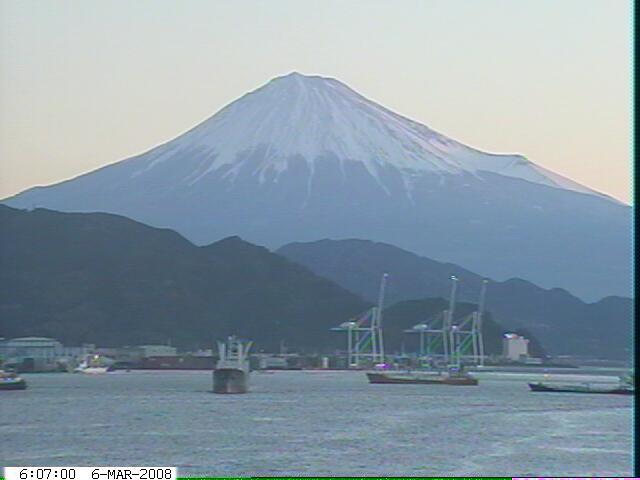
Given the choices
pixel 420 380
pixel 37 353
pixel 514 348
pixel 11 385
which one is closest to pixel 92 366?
pixel 37 353

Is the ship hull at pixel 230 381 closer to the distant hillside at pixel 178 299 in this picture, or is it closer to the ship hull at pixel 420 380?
the ship hull at pixel 420 380

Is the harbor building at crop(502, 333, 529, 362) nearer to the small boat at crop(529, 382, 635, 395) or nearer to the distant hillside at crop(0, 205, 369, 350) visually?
the distant hillside at crop(0, 205, 369, 350)

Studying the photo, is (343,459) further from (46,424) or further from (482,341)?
(482,341)

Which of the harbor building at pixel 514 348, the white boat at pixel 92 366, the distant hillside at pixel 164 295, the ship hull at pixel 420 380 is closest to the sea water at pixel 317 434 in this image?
the ship hull at pixel 420 380

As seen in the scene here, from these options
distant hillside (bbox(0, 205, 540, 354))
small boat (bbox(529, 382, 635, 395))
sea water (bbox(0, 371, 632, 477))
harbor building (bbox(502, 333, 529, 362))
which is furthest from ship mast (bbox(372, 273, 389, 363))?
sea water (bbox(0, 371, 632, 477))

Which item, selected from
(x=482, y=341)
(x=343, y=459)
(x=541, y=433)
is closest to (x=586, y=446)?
(x=541, y=433)

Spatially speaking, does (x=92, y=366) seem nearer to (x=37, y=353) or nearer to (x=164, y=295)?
(x=37, y=353)

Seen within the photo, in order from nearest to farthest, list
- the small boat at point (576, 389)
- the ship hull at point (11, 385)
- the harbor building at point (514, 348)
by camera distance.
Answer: the ship hull at point (11, 385), the small boat at point (576, 389), the harbor building at point (514, 348)
